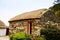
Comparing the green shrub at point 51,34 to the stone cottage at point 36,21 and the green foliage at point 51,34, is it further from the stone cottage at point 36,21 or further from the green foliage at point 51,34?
the stone cottage at point 36,21

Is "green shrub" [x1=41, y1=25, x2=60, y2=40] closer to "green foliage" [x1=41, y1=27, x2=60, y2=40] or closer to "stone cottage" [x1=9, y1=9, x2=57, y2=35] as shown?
"green foliage" [x1=41, y1=27, x2=60, y2=40]

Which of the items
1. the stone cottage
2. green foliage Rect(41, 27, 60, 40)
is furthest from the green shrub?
the stone cottage

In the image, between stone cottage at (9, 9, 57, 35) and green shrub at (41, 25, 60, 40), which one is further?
stone cottage at (9, 9, 57, 35)

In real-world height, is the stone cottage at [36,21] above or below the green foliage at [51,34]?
above

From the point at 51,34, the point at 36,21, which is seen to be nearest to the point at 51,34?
the point at 51,34

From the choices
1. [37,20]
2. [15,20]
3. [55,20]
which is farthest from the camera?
[15,20]

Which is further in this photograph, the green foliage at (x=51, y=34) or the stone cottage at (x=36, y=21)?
the stone cottage at (x=36, y=21)

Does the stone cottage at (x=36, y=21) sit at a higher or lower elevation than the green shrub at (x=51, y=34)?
higher

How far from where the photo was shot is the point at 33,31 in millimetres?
19281

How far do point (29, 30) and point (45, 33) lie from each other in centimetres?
247

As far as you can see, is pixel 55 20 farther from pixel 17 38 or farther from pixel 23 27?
pixel 17 38

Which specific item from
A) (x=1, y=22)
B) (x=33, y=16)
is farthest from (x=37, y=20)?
(x=1, y=22)

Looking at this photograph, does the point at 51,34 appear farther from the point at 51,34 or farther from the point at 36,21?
the point at 36,21

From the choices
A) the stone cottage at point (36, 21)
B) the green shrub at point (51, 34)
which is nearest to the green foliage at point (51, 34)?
the green shrub at point (51, 34)
